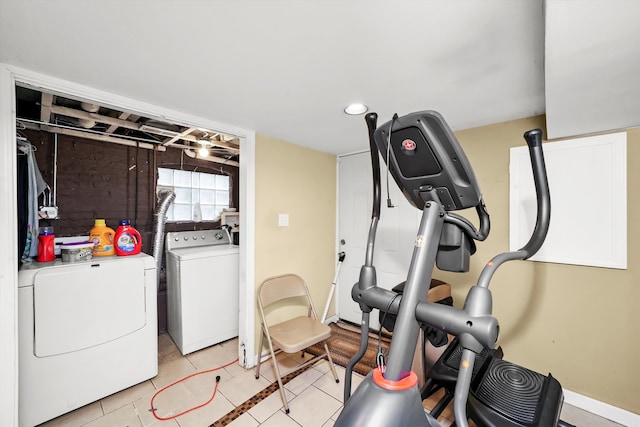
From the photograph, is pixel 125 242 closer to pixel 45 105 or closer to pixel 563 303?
pixel 45 105

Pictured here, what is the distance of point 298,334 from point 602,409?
6.75 ft

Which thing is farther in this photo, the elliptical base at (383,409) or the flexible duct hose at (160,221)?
the flexible duct hose at (160,221)

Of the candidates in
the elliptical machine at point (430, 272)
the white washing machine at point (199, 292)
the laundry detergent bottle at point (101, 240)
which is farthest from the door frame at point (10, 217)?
the elliptical machine at point (430, 272)

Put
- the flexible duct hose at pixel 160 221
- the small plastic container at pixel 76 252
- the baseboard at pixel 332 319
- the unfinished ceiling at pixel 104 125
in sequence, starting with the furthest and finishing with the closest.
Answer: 1. the baseboard at pixel 332 319
2. the flexible duct hose at pixel 160 221
3. the unfinished ceiling at pixel 104 125
4. the small plastic container at pixel 76 252

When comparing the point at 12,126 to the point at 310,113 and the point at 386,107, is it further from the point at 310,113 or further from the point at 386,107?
the point at 386,107

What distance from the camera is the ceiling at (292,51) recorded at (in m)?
0.92

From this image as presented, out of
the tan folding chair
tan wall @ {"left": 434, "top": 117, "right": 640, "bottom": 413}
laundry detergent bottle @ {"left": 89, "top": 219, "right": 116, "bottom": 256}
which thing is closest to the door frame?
laundry detergent bottle @ {"left": 89, "top": 219, "right": 116, "bottom": 256}

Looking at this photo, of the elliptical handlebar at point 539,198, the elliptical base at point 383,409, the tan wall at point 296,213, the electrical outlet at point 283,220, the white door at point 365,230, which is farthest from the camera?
the white door at point 365,230

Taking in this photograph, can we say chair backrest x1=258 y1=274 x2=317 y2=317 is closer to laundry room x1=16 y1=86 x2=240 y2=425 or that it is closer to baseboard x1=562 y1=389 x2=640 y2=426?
laundry room x1=16 y1=86 x2=240 y2=425

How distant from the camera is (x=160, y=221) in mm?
2836

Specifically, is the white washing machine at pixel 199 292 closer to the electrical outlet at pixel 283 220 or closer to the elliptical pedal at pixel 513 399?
the electrical outlet at pixel 283 220

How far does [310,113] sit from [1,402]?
228 cm

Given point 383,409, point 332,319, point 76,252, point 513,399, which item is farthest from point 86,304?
point 513,399

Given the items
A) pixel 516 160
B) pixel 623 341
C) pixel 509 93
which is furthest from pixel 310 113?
pixel 623 341
